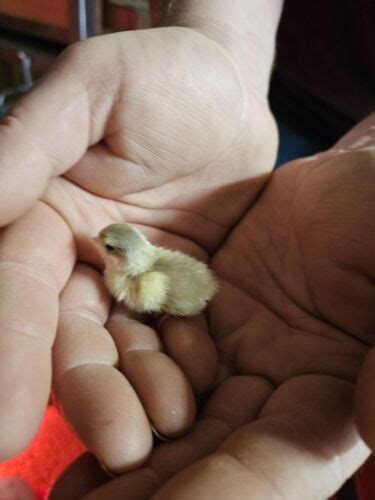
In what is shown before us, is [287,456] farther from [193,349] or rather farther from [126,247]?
[126,247]

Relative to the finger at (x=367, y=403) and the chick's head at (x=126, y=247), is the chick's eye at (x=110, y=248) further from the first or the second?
the finger at (x=367, y=403)

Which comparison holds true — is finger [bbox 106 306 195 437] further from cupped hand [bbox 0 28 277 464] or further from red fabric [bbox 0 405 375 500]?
red fabric [bbox 0 405 375 500]

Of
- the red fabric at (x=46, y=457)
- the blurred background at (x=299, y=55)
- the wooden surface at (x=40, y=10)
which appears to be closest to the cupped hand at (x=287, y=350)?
the red fabric at (x=46, y=457)

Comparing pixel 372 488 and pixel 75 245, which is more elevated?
pixel 75 245

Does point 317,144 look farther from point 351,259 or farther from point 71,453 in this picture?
point 71,453

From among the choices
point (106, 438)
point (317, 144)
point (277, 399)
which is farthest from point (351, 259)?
point (317, 144)

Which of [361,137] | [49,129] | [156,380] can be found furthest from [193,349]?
[361,137]
